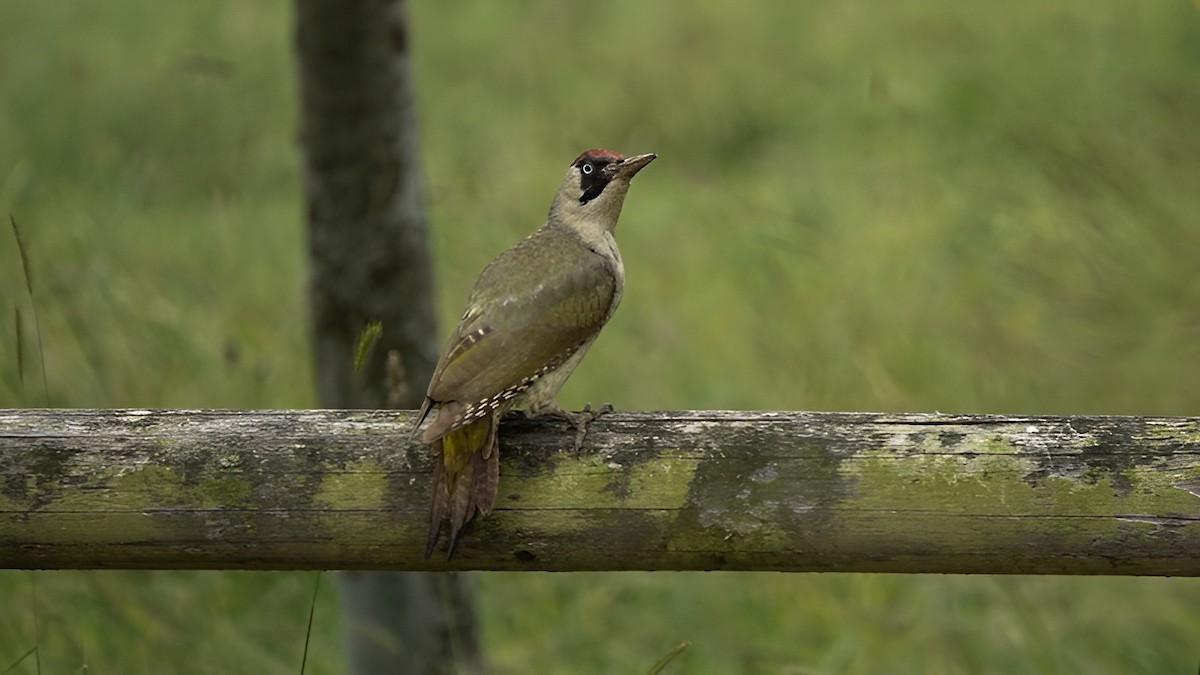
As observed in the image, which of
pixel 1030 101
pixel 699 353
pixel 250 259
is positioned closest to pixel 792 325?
pixel 699 353

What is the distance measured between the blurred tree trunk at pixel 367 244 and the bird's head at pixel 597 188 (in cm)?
73

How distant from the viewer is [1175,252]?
13.7ft

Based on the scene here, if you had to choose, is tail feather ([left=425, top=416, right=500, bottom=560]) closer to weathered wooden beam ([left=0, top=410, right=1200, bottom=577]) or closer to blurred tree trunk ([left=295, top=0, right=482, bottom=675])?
weathered wooden beam ([left=0, top=410, right=1200, bottom=577])

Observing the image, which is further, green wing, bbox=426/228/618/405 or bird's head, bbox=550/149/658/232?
bird's head, bbox=550/149/658/232

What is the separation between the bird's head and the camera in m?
3.23

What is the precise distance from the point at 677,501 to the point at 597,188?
1.19m

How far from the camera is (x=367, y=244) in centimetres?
384

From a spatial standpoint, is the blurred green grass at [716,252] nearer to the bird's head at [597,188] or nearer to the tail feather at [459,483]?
the tail feather at [459,483]

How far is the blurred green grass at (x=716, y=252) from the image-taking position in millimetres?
3893

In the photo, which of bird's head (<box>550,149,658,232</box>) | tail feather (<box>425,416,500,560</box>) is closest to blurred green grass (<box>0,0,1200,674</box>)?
tail feather (<box>425,416,500,560</box>)

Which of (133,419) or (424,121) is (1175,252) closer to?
(133,419)

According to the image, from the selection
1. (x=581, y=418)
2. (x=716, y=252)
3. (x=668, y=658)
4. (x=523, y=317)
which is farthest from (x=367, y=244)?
(x=716, y=252)

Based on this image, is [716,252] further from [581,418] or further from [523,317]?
[581,418]

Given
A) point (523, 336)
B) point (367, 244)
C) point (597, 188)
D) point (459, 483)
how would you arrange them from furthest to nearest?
point (367, 244)
point (597, 188)
point (523, 336)
point (459, 483)
